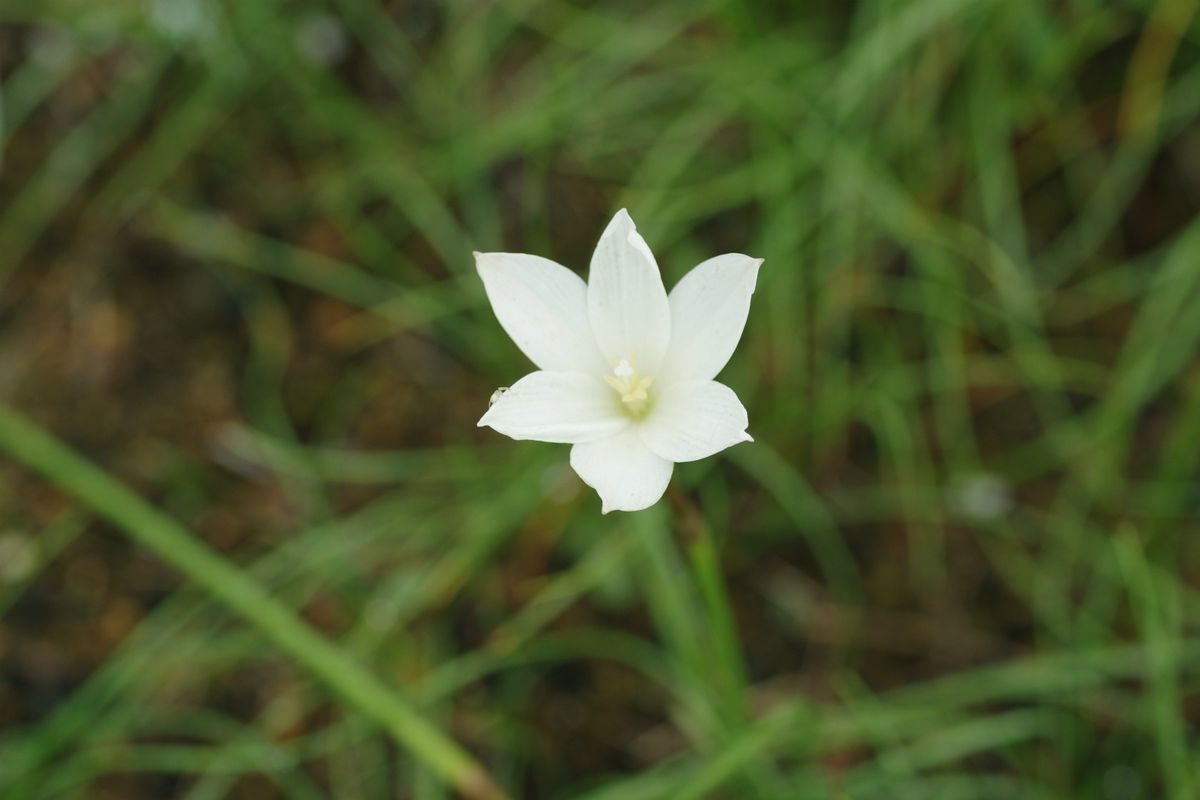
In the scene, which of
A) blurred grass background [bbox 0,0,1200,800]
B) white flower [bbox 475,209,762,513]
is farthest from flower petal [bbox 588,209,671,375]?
blurred grass background [bbox 0,0,1200,800]

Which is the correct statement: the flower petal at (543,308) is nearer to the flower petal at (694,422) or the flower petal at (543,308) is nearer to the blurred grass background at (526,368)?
the flower petal at (694,422)

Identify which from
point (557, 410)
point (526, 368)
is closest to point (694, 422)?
point (557, 410)

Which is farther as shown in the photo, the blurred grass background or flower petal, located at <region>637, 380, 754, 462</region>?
the blurred grass background

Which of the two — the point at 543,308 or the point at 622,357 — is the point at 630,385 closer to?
the point at 622,357

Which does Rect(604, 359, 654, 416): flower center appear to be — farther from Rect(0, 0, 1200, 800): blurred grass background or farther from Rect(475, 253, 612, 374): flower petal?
Rect(0, 0, 1200, 800): blurred grass background

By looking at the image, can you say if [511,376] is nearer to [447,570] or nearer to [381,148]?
[447,570]

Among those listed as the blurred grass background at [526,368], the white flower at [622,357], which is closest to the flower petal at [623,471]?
the white flower at [622,357]
